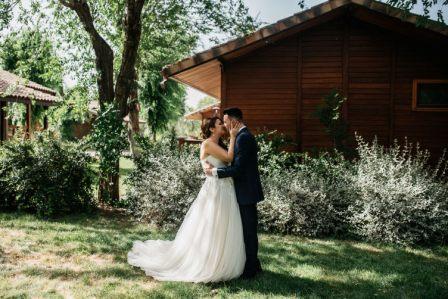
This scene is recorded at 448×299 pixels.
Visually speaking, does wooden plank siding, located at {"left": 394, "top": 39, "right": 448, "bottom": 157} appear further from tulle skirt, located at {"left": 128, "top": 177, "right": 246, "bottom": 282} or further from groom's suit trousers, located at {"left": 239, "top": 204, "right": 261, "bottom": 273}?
tulle skirt, located at {"left": 128, "top": 177, "right": 246, "bottom": 282}

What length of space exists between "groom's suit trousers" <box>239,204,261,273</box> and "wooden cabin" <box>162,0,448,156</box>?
646 centimetres

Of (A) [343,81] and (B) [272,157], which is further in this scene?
(A) [343,81]

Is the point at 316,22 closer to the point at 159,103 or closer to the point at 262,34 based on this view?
the point at 262,34

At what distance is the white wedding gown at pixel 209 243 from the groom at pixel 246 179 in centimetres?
9

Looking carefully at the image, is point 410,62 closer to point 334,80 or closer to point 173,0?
point 334,80

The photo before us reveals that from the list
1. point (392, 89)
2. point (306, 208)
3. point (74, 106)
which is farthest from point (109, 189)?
point (392, 89)

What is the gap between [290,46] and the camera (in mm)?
11672

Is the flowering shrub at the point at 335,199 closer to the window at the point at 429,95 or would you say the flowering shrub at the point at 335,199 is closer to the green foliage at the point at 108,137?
the green foliage at the point at 108,137

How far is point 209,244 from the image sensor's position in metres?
5.38

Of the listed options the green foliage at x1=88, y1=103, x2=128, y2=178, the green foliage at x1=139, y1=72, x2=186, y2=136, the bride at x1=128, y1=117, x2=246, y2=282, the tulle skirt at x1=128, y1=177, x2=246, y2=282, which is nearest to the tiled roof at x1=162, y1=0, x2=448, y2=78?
the green foliage at x1=88, y1=103, x2=128, y2=178

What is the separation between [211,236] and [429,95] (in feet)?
29.0

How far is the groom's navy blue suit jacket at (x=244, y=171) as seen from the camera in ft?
17.5

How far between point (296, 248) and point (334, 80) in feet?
20.2

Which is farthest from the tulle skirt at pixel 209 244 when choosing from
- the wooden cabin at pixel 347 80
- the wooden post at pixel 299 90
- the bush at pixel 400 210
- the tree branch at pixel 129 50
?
the wooden post at pixel 299 90
